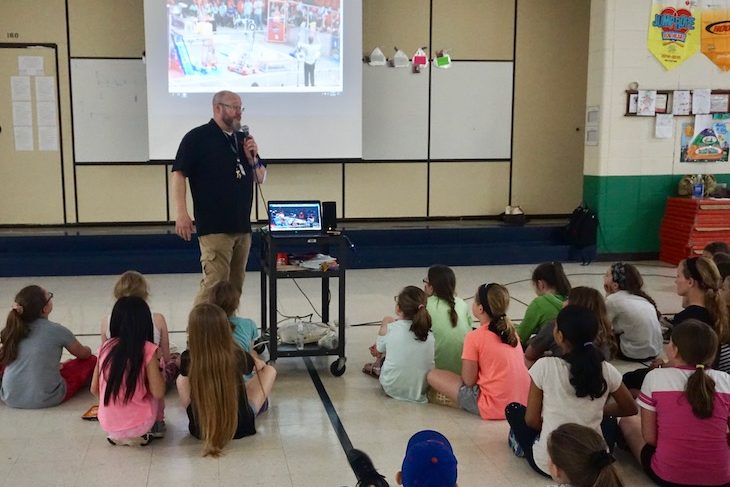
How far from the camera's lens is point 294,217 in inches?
177

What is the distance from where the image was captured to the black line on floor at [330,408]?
3486 mm

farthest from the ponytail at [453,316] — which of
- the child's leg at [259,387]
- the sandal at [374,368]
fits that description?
the child's leg at [259,387]

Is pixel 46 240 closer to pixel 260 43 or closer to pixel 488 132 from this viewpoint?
pixel 260 43

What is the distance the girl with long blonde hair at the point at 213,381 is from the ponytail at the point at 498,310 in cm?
114

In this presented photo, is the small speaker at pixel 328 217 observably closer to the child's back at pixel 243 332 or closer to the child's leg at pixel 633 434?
the child's back at pixel 243 332

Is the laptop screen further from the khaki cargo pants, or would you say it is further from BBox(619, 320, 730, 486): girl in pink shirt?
BBox(619, 320, 730, 486): girl in pink shirt

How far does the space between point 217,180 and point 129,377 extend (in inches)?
63.4

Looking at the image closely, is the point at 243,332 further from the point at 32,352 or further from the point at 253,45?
the point at 253,45

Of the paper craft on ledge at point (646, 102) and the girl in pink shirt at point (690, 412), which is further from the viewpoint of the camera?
the paper craft on ledge at point (646, 102)

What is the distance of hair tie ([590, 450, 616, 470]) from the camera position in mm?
1984

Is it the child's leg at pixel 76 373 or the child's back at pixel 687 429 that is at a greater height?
the child's back at pixel 687 429

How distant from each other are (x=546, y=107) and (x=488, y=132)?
0.75 metres

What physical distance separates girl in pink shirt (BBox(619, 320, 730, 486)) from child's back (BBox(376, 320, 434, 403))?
1261 millimetres

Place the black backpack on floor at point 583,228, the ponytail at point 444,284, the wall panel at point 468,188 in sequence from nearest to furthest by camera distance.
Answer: the ponytail at point 444,284 → the black backpack on floor at point 583,228 → the wall panel at point 468,188
